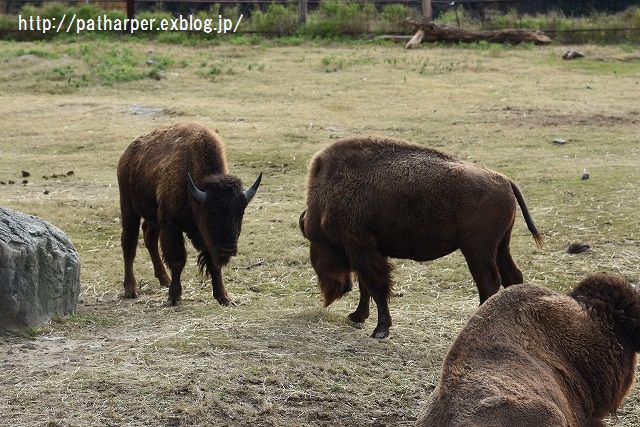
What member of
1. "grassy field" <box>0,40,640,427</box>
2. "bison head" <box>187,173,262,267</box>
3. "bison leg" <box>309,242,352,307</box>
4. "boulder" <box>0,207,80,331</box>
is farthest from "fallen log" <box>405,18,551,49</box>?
"boulder" <box>0,207,80,331</box>

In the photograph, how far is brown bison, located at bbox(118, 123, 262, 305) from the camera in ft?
28.8

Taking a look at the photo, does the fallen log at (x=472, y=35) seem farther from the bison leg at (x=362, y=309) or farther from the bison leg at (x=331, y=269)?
the bison leg at (x=362, y=309)

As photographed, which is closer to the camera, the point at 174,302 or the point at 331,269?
the point at 331,269

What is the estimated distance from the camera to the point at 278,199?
12797 mm

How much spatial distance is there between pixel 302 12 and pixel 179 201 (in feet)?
56.6

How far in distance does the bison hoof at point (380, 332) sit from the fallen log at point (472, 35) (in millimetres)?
16473

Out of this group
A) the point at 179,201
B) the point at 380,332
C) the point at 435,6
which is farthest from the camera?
the point at 435,6

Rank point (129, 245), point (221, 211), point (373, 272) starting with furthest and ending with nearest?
point (129, 245), point (221, 211), point (373, 272)

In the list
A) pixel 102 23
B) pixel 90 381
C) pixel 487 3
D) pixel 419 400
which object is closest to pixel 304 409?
pixel 419 400

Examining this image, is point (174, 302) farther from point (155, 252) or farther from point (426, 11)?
point (426, 11)

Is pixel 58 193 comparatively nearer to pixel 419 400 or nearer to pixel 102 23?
pixel 419 400

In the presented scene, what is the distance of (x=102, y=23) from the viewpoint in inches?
1019

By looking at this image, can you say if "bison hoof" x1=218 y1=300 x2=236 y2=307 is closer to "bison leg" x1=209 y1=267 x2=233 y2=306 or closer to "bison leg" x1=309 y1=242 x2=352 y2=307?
"bison leg" x1=209 y1=267 x2=233 y2=306

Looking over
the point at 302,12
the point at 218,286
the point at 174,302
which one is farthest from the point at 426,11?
the point at 174,302
